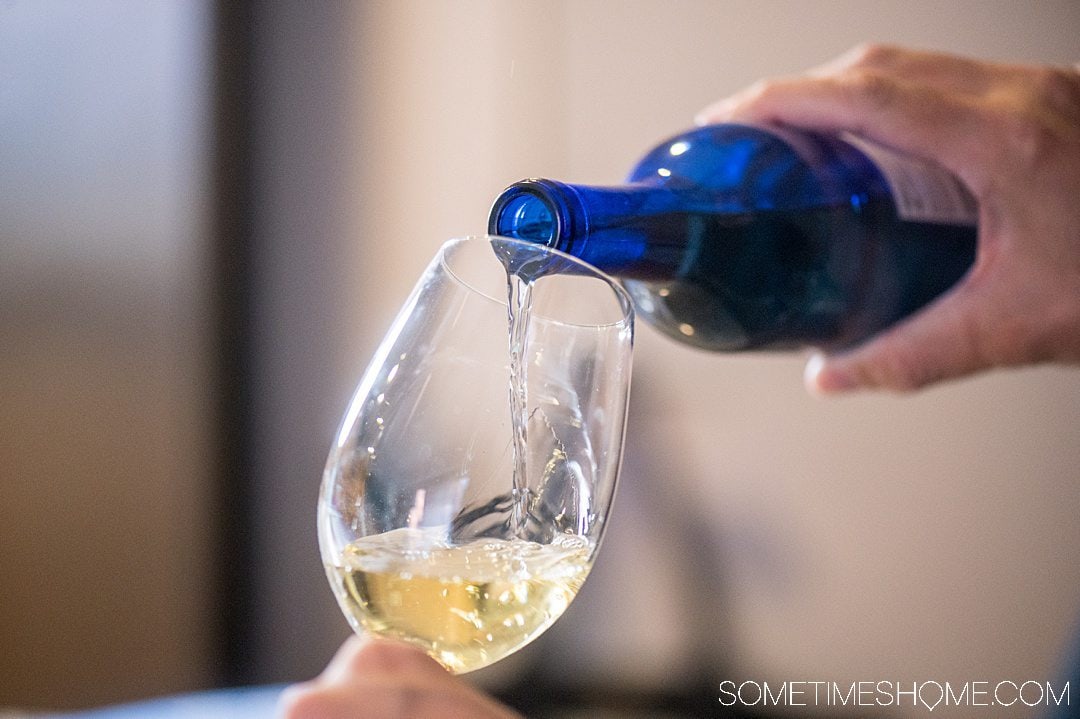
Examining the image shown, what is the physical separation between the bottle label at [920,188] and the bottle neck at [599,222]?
0.44 feet

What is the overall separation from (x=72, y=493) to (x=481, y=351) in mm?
1751

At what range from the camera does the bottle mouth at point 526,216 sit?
0.63 meters

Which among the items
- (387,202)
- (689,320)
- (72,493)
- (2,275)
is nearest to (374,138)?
(387,202)

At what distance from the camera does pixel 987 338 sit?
72 cm

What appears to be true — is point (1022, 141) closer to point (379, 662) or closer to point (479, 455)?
point (479, 455)

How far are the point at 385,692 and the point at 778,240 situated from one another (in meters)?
0.47

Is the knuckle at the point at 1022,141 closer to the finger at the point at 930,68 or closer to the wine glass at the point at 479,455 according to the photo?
the finger at the point at 930,68

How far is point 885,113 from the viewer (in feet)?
2.22

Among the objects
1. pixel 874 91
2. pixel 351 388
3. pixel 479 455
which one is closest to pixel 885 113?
pixel 874 91

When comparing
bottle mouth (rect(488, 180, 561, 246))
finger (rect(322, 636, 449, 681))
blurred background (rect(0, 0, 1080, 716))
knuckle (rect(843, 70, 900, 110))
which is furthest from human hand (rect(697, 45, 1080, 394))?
blurred background (rect(0, 0, 1080, 716))

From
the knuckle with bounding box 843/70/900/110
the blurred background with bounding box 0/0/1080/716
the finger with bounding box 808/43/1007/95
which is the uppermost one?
the finger with bounding box 808/43/1007/95

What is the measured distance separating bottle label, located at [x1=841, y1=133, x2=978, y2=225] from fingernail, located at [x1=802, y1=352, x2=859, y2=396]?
0.37ft

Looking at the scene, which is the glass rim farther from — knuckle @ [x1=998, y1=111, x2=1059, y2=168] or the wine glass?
knuckle @ [x1=998, y1=111, x2=1059, y2=168]

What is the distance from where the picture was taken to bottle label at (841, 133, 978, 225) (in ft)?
2.25
